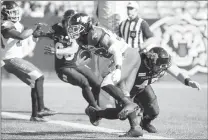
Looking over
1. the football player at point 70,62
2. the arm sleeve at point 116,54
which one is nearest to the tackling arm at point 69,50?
the football player at point 70,62

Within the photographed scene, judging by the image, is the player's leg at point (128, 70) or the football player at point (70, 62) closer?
the player's leg at point (128, 70)

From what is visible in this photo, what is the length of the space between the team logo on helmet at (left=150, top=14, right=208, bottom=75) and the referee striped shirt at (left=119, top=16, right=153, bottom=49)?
6.90 m

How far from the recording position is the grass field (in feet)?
25.4

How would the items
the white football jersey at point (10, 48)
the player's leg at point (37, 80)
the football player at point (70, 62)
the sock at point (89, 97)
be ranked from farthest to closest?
the white football jersey at point (10, 48) → the player's leg at point (37, 80) → the football player at point (70, 62) → the sock at point (89, 97)

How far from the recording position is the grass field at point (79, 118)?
7738mm

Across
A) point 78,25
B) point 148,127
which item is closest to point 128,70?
point 78,25

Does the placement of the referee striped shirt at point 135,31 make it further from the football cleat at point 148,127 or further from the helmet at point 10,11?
the football cleat at point 148,127

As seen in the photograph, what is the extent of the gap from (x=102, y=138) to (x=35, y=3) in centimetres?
1111

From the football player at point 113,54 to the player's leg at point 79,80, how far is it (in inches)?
64.6

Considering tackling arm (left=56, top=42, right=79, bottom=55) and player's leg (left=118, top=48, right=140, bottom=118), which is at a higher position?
player's leg (left=118, top=48, right=140, bottom=118)

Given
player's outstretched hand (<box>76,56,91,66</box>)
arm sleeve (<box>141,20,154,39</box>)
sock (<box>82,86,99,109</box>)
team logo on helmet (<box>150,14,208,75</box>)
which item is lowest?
team logo on helmet (<box>150,14,208,75</box>)

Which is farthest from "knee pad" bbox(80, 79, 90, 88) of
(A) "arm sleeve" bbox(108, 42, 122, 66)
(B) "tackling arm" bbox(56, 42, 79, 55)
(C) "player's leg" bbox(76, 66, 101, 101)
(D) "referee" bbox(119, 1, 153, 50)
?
(A) "arm sleeve" bbox(108, 42, 122, 66)

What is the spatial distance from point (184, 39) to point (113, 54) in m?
10.6

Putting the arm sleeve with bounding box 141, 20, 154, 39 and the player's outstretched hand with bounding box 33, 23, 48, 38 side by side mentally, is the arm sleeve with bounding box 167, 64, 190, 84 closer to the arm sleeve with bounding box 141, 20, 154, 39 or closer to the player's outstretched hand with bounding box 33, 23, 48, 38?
the player's outstretched hand with bounding box 33, 23, 48, 38
